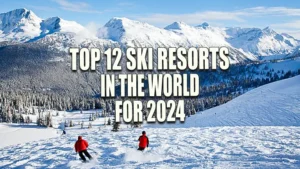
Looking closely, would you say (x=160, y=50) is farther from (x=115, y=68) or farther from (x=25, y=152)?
(x=25, y=152)

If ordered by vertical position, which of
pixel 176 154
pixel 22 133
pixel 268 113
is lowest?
pixel 22 133

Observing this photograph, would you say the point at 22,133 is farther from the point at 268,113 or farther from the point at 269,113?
the point at 269,113

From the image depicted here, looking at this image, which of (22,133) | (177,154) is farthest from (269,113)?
(22,133)

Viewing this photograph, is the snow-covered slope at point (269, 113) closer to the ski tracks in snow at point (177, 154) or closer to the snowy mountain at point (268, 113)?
the snowy mountain at point (268, 113)

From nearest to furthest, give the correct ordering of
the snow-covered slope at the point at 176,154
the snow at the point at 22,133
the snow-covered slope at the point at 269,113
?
the snow-covered slope at the point at 176,154
the snow-covered slope at the point at 269,113
the snow at the point at 22,133

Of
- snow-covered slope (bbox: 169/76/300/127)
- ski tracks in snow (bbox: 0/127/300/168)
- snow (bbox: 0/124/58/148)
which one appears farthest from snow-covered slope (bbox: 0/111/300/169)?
snow (bbox: 0/124/58/148)

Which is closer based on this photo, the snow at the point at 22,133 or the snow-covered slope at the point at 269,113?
the snow-covered slope at the point at 269,113

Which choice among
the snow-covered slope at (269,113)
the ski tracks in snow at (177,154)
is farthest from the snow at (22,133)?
the ski tracks in snow at (177,154)

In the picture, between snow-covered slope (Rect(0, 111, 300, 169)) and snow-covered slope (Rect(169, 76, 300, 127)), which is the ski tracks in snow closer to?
snow-covered slope (Rect(0, 111, 300, 169))

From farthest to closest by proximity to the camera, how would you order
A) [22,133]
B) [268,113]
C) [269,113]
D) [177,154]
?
1. [22,133]
2. [268,113]
3. [269,113]
4. [177,154]

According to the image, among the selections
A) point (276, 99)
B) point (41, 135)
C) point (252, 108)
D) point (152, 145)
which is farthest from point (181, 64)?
point (41, 135)

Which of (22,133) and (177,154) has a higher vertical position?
(177,154)

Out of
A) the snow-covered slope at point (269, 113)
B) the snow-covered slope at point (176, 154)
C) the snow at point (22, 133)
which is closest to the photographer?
the snow-covered slope at point (176, 154)
